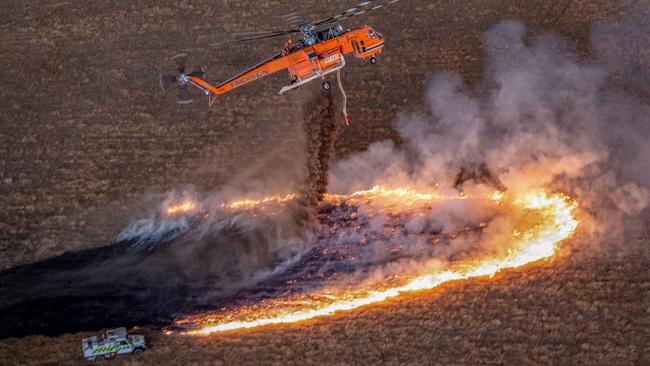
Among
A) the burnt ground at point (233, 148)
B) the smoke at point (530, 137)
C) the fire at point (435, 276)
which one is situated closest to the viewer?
the burnt ground at point (233, 148)

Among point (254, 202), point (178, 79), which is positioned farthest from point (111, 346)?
point (178, 79)

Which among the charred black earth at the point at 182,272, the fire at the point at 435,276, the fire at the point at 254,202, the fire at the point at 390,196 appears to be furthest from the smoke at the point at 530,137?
the fire at the point at 254,202

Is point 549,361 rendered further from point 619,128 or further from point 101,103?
point 101,103

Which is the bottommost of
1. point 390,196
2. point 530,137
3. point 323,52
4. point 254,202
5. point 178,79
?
point 390,196

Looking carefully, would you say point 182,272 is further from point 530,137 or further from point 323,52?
point 530,137

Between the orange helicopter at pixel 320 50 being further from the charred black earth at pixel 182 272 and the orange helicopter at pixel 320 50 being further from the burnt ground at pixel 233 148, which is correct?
the charred black earth at pixel 182 272

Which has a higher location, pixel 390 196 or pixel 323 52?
pixel 323 52
